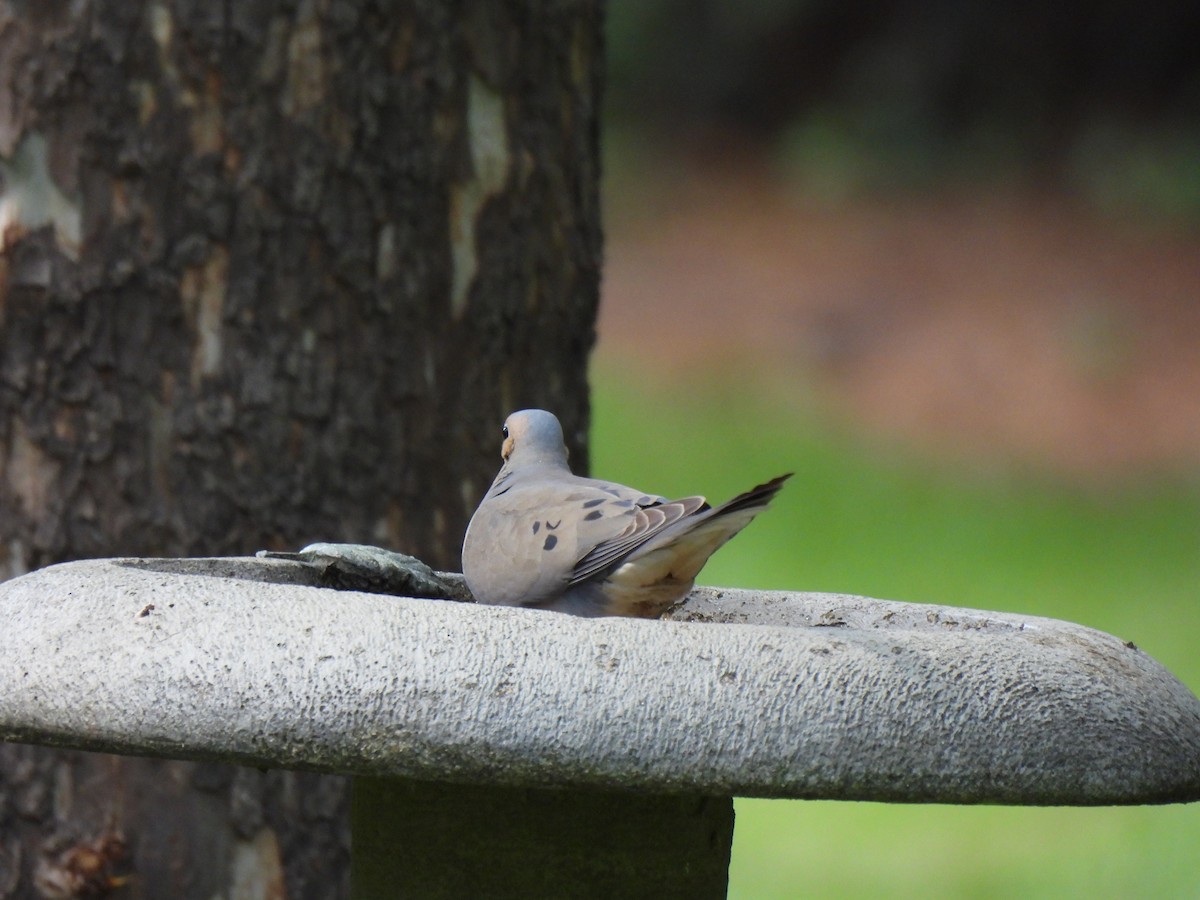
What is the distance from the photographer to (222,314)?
2877mm

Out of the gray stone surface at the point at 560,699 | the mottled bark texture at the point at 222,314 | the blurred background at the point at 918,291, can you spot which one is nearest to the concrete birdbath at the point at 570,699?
the gray stone surface at the point at 560,699

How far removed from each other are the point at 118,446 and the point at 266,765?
1.40 metres

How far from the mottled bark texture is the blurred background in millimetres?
4082

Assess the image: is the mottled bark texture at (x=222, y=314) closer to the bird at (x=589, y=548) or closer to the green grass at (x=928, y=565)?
the bird at (x=589, y=548)

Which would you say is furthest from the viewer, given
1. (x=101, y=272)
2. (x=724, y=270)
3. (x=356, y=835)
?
(x=724, y=270)

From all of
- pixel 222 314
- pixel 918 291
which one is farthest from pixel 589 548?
pixel 918 291

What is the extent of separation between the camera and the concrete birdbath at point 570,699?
1.50m

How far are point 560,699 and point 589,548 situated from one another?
46 centimetres

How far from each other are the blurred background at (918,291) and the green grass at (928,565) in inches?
1.4

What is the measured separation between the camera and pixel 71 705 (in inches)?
62.5

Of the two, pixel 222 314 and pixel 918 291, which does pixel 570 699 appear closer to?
pixel 222 314

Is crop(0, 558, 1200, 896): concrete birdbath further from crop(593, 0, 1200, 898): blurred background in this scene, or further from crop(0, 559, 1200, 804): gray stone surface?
crop(593, 0, 1200, 898): blurred background

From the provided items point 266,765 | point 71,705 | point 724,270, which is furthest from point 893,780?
point 724,270

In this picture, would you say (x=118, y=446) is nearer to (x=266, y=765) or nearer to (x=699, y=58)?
(x=266, y=765)
